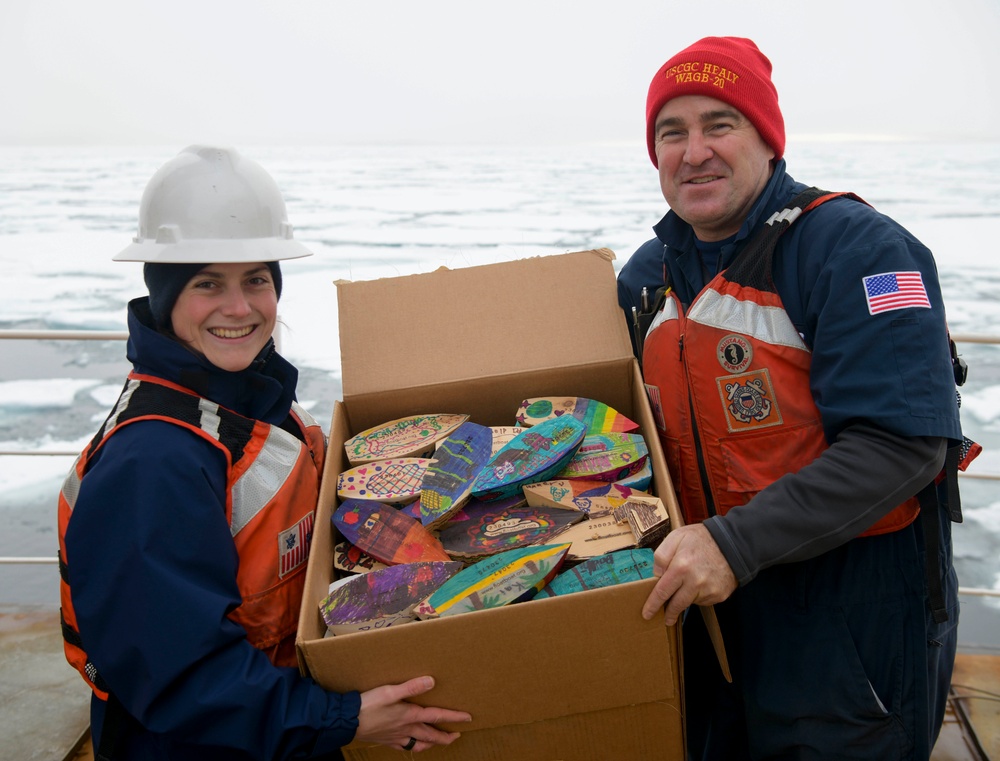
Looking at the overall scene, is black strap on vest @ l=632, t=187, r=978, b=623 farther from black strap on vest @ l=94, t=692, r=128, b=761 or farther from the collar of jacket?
black strap on vest @ l=94, t=692, r=128, b=761

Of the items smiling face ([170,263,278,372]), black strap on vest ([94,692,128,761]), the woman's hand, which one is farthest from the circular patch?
black strap on vest ([94,692,128,761])

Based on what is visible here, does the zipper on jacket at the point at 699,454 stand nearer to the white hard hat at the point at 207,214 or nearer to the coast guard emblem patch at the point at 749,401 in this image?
the coast guard emblem patch at the point at 749,401

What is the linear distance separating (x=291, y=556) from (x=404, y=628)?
33 centimetres

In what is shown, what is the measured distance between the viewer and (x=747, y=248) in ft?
4.38

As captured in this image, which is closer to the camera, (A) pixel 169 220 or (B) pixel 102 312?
(A) pixel 169 220

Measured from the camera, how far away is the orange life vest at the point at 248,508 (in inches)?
45.4

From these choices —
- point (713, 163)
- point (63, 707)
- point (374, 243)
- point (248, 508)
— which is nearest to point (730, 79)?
point (713, 163)

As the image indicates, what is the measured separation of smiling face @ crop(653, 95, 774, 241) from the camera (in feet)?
4.56

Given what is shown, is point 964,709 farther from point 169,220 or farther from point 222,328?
point 169,220

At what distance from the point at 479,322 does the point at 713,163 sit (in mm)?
604

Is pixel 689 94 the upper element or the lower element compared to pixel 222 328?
upper

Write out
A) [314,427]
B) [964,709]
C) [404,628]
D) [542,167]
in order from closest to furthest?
[404,628] < [314,427] < [964,709] < [542,167]

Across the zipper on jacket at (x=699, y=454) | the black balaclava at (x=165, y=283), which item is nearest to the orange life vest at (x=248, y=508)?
→ the black balaclava at (x=165, y=283)

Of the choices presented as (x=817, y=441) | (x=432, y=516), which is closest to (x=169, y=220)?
(x=432, y=516)
